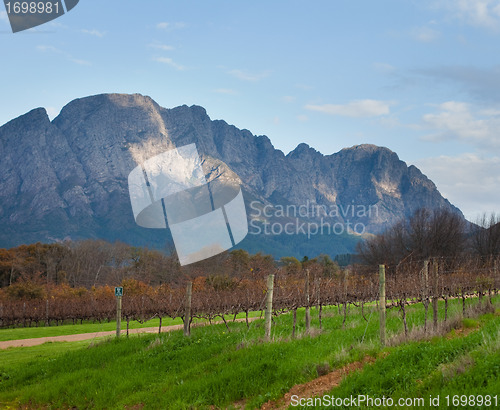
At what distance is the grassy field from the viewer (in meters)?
6.34

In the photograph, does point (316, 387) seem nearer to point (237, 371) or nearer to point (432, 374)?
point (237, 371)

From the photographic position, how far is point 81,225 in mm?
185750

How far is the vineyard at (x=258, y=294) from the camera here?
59.4ft

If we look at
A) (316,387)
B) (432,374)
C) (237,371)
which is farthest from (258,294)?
(432,374)

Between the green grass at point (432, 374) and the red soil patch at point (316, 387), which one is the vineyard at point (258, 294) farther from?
the red soil patch at point (316, 387)

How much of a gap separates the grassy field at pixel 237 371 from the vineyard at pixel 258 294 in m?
2.69

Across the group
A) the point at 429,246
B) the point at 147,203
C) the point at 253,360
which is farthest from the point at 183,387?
the point at 429,246

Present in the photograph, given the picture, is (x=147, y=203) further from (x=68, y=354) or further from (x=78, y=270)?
(x=78, y=270)

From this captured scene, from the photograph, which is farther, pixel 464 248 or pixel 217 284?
pixel 464 248

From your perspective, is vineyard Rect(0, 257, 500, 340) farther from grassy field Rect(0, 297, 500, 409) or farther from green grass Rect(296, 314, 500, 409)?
green grass Rect(296, 314, 500, 409)

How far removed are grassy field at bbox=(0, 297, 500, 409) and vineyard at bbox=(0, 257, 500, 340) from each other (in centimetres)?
269

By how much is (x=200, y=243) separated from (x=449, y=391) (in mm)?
7958

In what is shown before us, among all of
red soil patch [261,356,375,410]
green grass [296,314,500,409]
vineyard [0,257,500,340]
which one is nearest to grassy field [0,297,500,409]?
green grass [296,314,500,409]

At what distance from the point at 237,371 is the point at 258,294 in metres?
14.9
